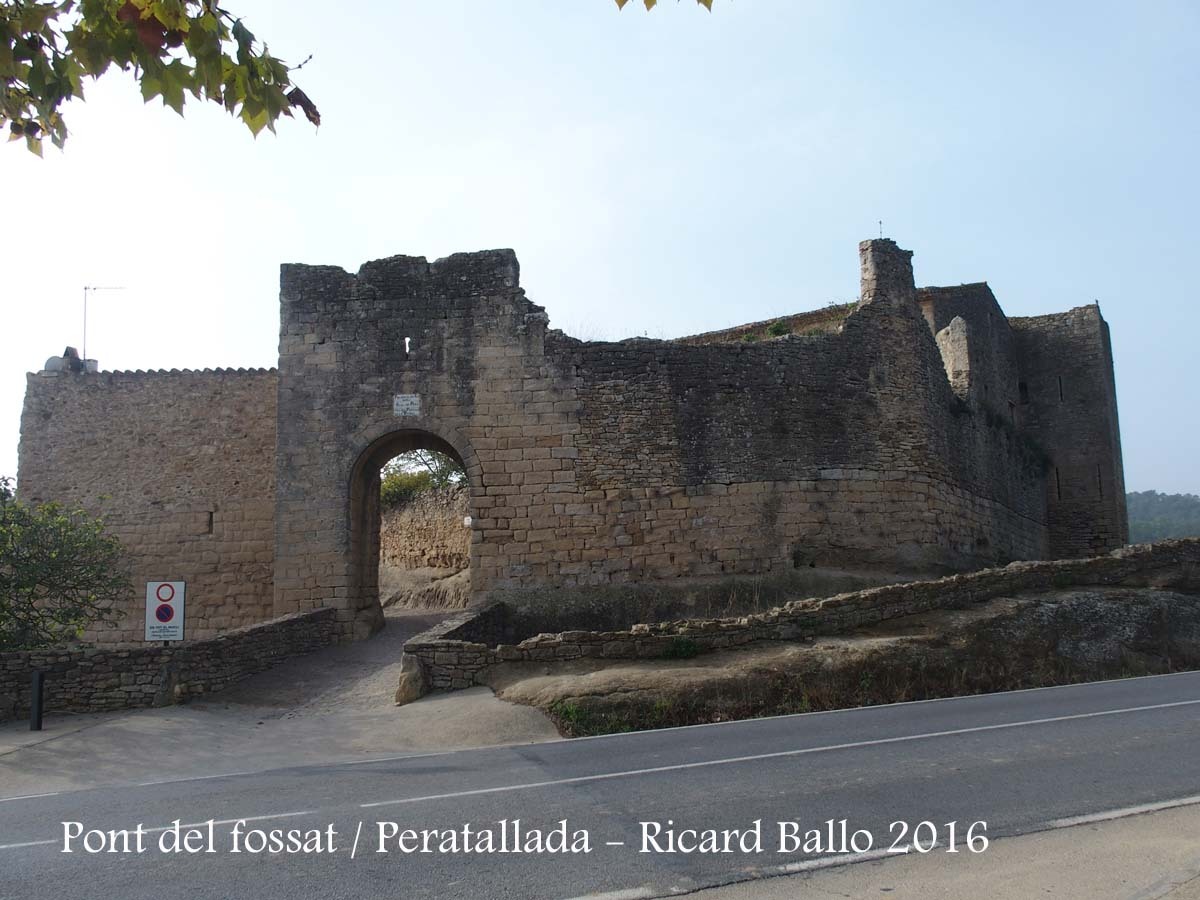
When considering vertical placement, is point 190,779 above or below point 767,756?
below

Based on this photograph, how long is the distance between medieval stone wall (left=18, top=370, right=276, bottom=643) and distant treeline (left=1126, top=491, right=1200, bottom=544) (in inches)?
3408

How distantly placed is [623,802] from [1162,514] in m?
138

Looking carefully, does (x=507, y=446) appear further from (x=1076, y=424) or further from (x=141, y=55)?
(x=1076, y=424)

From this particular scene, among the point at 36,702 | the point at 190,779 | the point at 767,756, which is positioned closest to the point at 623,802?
the point at 767,756

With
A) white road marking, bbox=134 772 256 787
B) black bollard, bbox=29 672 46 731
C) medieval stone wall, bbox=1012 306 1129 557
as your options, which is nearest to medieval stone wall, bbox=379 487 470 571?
black bollard, bbox=29 672 46 731

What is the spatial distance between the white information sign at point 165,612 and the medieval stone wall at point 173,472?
18.7 feet

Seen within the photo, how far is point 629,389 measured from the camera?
18000 mm

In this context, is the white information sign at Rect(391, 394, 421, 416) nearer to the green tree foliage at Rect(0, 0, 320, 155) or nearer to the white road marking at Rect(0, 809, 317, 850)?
the white road marking at Rect(0, 809, 317, 850)

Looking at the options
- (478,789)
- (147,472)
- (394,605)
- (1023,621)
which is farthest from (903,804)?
(394,605)

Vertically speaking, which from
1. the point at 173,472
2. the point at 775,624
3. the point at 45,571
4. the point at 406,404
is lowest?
the point at 775,624

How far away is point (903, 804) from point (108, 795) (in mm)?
6641

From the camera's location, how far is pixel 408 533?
1070 inches

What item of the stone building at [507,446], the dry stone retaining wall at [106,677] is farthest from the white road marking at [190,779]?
the stone building at [507,446]

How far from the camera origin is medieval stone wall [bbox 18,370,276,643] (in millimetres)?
19203
